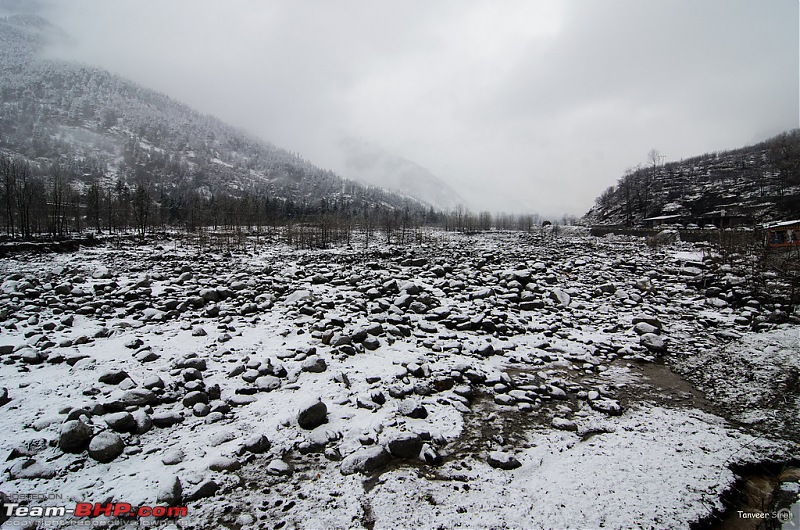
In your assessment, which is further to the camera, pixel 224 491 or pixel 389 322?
pixel 389 322

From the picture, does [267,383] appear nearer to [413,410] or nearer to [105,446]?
[105,446]

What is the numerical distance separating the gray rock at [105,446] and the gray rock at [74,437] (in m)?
0.13

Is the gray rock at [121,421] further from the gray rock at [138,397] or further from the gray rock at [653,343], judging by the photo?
the gray rock at [653,343]

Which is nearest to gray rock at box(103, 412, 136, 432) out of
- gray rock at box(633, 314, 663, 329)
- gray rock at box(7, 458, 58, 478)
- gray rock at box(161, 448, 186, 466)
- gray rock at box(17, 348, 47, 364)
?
gray rock at box(7, 458, 58, 478)

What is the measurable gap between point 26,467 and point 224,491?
2.66 meters

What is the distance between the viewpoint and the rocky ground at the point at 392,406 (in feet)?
13.1

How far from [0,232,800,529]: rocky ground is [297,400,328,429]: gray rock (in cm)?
2

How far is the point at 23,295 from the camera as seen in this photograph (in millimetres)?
12352

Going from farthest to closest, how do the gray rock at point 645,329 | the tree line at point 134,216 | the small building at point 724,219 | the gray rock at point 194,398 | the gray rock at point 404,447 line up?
the small building at point 724,219 < the tree line at point 134,216 < the gray rock at point 645,329 < the gray rock at point 194,398 < the gray rock at point 404,447

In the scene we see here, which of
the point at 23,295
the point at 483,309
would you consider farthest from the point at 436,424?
the point at 23,295

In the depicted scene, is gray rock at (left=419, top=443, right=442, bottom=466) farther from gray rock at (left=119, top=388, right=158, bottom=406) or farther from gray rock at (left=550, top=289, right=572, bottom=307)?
gray rock at (left=550, top=289, right=572, bottom=307)

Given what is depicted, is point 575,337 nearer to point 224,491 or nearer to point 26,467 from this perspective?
point 224,491

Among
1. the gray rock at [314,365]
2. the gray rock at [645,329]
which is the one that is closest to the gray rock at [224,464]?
the gray rock at [314,365]

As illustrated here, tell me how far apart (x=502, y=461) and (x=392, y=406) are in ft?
7.14
